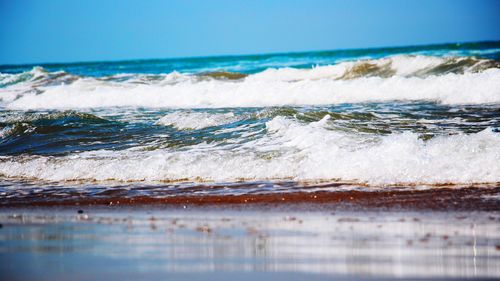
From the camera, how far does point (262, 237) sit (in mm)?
4625

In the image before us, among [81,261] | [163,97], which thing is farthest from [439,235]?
[163,97]

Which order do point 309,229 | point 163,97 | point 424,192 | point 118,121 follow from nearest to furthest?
point 309,229, point 424,192, point 118,121, point 163,97

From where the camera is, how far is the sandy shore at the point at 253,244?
3789mm

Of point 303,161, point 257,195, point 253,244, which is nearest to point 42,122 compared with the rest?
point 303,161

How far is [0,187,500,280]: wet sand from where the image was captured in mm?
3818

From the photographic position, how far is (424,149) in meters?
6.82

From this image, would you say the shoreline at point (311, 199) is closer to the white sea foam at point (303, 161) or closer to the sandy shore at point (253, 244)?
the sandy shore at point (253, 244)

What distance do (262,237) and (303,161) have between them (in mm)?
2657

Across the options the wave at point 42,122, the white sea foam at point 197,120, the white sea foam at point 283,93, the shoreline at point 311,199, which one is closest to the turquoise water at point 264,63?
the white sea foam at point 283,93

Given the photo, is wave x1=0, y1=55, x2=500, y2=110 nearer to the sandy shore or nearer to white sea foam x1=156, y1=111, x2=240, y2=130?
white sea foam x1=156, y1=111, x2=240, y2=130

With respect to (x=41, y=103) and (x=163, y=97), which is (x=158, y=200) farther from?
(x=41, y=103)

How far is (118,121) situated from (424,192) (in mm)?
7678

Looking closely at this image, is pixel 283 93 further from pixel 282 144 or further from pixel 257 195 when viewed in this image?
pixel 257 195

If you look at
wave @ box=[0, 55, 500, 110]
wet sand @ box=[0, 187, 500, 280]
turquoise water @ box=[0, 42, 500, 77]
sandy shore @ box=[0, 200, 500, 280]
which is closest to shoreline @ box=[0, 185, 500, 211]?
wet sand @ box=[0, 187, 500, 280]
